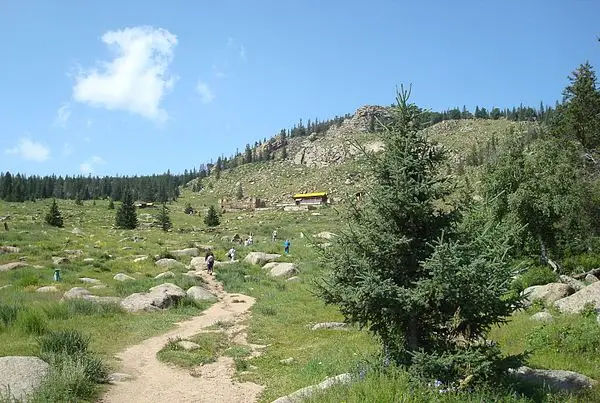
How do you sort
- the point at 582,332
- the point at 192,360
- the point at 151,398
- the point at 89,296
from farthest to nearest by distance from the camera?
the point at 89,296
the point at 192,360
the point at 582,332
the point at 151,398

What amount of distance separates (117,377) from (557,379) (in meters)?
10.4

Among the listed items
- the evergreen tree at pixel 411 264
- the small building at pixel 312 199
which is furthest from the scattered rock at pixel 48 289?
the small building at pixel 312 199

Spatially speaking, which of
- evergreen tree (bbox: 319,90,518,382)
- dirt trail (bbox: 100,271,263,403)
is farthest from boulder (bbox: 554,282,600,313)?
dirt trail (bbox: 100,271,263,403)

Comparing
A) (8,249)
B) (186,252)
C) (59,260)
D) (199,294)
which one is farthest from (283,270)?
(8,249)

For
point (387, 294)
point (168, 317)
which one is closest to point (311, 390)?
point (387, 294)

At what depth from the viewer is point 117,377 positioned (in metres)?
12.1

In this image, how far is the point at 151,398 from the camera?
10789mm

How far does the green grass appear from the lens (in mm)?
14070

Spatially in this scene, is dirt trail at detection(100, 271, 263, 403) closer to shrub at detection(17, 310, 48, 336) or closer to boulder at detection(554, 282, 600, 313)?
shrub at detection(17, 310, 48, 336)

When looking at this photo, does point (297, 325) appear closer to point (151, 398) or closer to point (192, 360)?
point (192, 360)

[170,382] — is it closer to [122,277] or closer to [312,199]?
[122,277]

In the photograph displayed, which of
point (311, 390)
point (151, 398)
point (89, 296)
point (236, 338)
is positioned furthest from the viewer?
point (89, 296)

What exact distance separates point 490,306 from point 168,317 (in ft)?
50.4

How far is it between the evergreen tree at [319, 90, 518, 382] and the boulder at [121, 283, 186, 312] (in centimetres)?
1420
